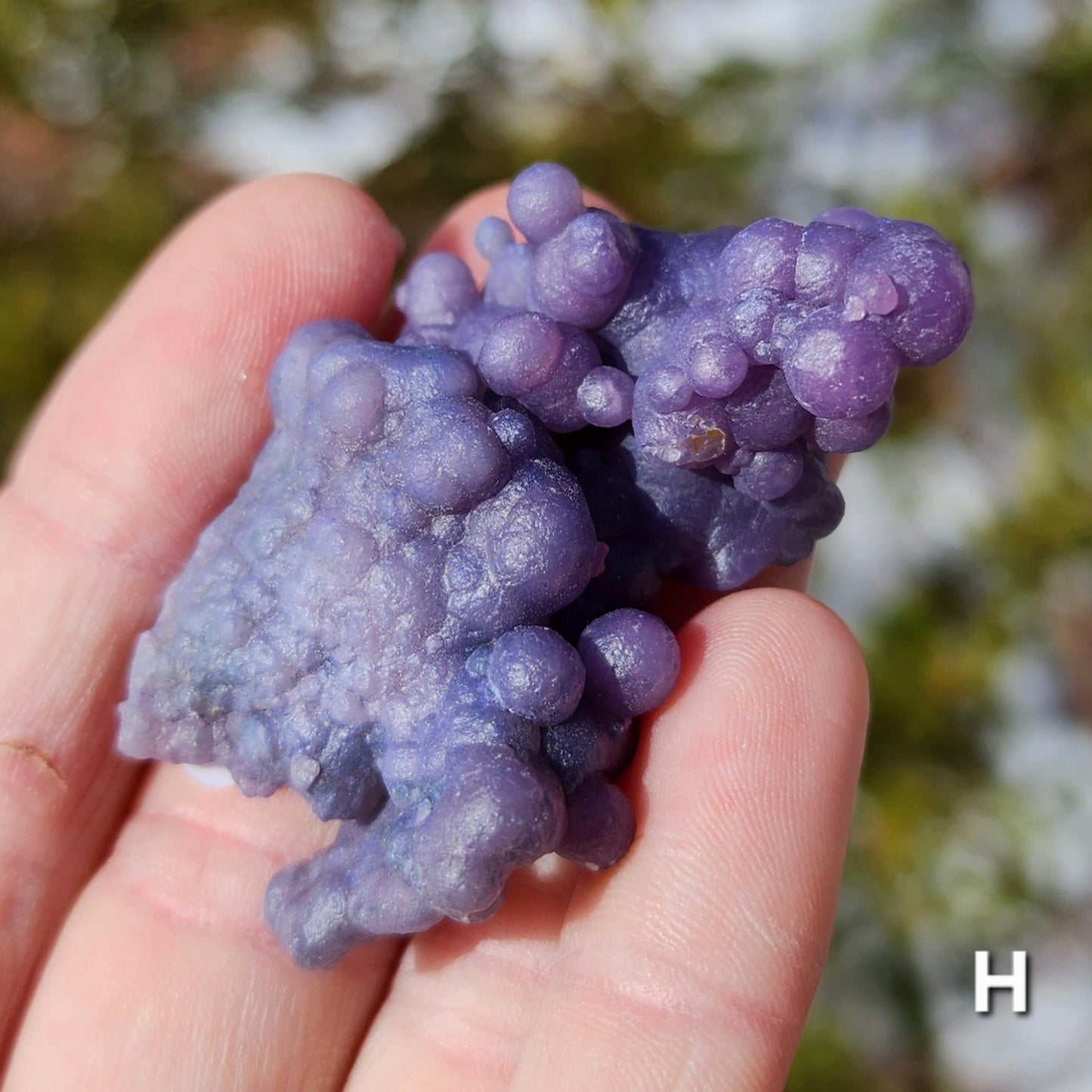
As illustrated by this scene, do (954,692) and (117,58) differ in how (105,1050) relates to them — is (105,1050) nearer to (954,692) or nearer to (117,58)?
(954,692)

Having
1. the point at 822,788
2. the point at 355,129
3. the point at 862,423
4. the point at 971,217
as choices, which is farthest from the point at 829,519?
the point at 355,129

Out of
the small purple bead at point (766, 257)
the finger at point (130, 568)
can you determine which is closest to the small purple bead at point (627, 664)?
the small purple bead at point (766, 257)

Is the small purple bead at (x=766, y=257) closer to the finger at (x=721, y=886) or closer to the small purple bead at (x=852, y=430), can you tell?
the small purple bead at (x=852, y=430)

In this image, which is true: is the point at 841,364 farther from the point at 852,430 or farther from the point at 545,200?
the point at 545,200

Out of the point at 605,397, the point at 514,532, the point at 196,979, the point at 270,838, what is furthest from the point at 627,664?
the point at 196,979

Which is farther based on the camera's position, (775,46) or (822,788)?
(775,46)

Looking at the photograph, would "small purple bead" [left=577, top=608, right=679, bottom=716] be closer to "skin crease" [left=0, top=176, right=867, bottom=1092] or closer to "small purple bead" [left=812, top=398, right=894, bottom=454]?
"skin crease" [left=0, top=176, right=867, bottom=1092]

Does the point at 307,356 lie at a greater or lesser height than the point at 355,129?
greater
